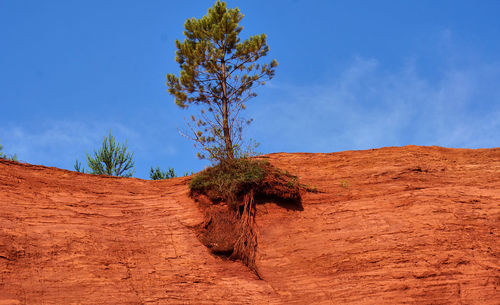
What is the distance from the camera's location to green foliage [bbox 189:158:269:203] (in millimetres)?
13031

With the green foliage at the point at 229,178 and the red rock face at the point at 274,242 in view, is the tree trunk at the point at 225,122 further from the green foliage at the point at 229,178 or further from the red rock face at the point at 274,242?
the red rock face at the point at 274,242

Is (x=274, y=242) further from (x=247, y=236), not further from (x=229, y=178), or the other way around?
(x=229, y=178)

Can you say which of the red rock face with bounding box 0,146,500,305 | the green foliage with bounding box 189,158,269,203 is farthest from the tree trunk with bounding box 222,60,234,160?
the red rock face with bounding box 0,146,500,305

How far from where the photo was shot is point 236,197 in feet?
42.6

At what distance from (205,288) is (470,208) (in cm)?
725

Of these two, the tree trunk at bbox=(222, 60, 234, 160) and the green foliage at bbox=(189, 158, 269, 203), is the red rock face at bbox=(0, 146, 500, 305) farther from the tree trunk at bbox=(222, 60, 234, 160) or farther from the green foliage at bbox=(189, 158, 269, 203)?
the tree trunk at bbox=(222, 60, 234, 160)

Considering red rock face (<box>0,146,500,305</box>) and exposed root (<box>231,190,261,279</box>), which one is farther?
exposed root (<box>231,190,261,279</box>)

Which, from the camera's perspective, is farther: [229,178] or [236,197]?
[229,178]

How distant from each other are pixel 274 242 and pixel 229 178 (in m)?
2.39

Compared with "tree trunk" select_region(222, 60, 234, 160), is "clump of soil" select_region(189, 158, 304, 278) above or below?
below

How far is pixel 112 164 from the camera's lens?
19.9m

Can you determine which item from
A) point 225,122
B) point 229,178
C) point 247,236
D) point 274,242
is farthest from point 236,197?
point 225,122

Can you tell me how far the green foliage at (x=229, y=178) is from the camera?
1303 centimetres

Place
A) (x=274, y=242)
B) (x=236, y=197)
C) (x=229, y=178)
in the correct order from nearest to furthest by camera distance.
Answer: (x=274, y=242) < (x=236, y=197) < (x=229, y=178)
